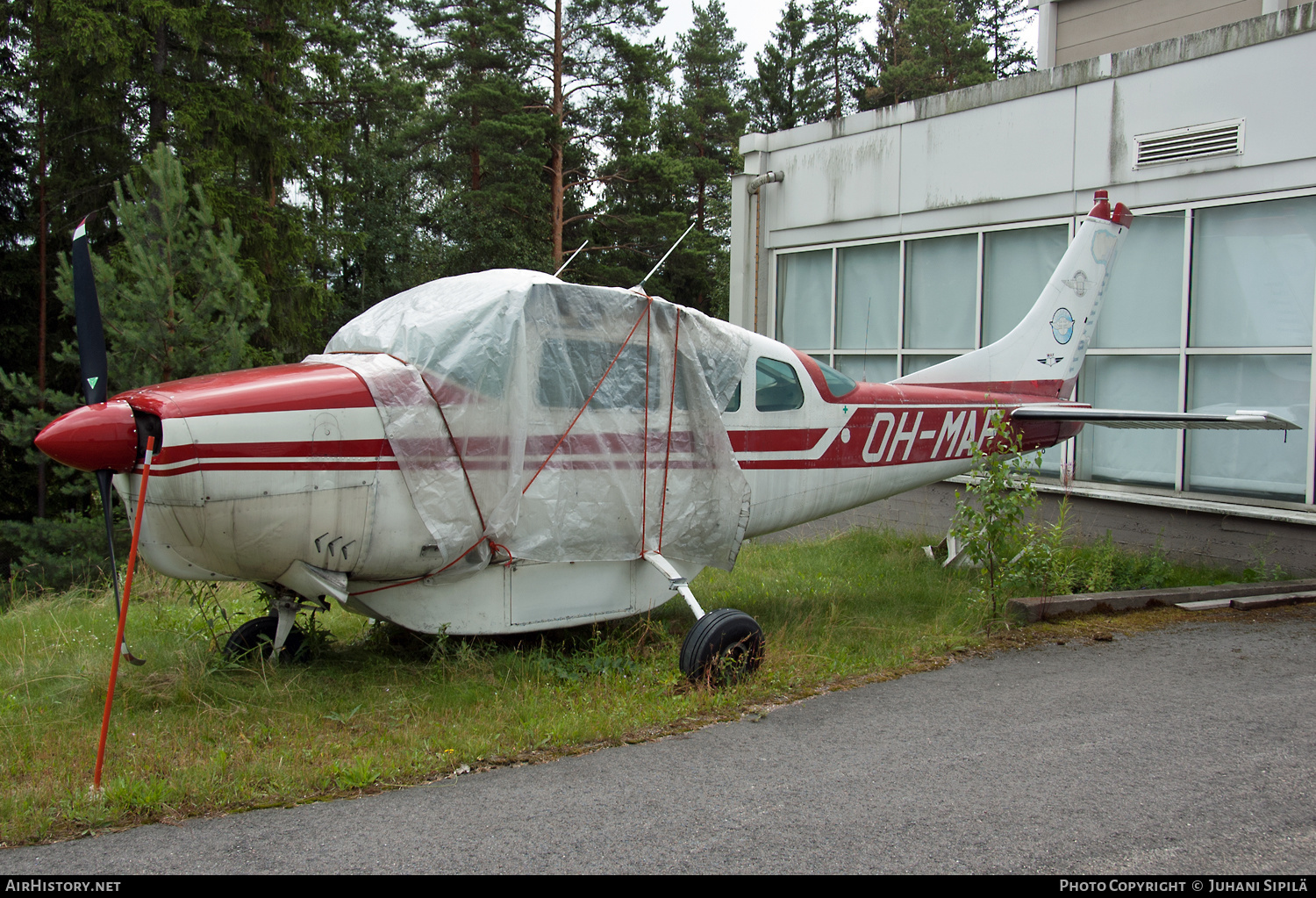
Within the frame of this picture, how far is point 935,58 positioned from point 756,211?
86.7 ft

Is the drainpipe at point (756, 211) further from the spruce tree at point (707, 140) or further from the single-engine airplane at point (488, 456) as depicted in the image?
the spruce tree at point (707, 140)

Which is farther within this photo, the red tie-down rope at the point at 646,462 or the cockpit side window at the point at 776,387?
the cockpit side window at the point at 776,387

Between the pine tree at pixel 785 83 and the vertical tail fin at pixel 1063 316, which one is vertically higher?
the pine tree at pixel 785 83

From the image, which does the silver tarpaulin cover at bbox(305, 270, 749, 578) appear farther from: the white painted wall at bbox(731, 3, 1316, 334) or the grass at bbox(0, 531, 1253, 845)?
the white painted wall at bbox(731, 3, 1316, 334)

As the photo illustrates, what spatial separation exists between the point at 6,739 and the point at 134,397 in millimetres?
1693

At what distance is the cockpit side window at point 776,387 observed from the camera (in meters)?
6.54

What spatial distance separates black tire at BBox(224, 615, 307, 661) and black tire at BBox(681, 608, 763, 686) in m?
2.38

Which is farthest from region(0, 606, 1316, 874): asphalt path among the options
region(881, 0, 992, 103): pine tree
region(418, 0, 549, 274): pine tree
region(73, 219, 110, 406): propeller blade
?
region(881, 0, 992, 103): pine tree

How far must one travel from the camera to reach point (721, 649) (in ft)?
17.5

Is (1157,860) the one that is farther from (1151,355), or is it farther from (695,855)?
(1151,355)

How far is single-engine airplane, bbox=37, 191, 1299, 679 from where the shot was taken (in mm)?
4594

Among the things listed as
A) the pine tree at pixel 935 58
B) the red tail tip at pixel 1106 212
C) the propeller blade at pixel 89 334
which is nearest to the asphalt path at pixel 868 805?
the propeller blade at pixel 89 334

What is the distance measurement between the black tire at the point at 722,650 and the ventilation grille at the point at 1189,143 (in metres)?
7.21

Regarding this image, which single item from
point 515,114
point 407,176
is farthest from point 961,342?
point 407,176
